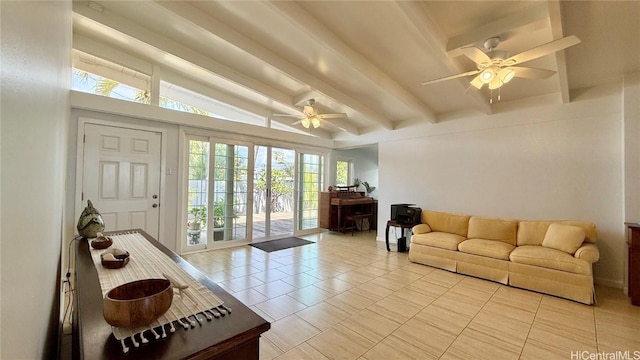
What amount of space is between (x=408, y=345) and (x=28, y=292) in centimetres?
232

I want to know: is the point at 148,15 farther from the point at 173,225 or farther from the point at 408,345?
the point at 408,345

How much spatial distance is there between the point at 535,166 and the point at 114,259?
16.8 feet

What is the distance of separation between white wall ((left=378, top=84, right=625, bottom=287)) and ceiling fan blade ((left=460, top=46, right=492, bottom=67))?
7.22ft

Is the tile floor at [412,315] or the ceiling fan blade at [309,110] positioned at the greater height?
the ceiling fan blade at [309,110]

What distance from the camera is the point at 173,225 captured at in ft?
14.4

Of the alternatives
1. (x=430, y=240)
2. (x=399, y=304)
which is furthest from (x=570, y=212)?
(x=399, y=304)

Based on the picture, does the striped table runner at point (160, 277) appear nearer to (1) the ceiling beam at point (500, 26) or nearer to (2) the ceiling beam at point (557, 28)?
(1) the ceiling beam at point (500, 26)

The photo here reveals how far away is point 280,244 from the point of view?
5.32 m

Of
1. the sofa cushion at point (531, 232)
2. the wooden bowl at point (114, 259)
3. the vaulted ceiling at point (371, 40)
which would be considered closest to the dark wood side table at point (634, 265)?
the sofa cushion at point (531, 232)

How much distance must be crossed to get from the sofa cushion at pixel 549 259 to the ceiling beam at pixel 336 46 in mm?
2598

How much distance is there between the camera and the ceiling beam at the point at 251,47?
2.75 m

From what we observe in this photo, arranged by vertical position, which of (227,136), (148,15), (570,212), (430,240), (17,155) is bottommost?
(430,240)

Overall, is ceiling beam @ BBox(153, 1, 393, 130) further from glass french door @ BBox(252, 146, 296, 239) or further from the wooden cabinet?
the wooden cabinet

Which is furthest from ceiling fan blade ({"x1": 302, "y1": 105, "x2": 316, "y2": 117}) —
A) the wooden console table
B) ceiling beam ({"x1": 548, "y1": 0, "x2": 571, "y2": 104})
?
the wooden console table
